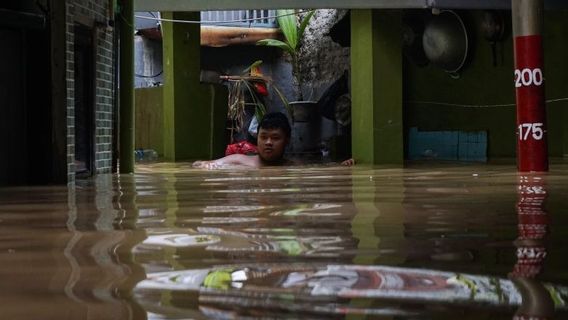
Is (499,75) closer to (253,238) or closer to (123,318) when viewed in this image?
(253,238)

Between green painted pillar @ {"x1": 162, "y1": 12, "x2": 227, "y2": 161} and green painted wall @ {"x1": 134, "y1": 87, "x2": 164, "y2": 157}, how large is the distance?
174 cm

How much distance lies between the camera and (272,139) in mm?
10664

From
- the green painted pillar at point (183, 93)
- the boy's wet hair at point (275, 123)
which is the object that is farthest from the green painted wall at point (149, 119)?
the boy's wet hair at point (275, 123)

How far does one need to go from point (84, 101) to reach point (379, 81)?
205 inches

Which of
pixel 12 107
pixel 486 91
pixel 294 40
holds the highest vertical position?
pixel 294 40

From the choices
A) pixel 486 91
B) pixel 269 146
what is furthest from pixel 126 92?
pixel 486 91

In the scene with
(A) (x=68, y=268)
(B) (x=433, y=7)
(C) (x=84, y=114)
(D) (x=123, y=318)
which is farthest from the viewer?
(B) (x=433, y=7)

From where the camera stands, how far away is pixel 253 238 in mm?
2865

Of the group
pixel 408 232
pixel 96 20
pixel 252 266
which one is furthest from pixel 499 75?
pixel 252 266

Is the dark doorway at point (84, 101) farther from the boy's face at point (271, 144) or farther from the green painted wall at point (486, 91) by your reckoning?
the green painted wall at point (486, 91)

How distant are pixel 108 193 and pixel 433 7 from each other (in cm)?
638

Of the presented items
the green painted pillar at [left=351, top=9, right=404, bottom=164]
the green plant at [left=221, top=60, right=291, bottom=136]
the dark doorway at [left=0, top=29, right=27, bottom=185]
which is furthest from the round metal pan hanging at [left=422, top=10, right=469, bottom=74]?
the dark doorway at [left=0, top=29, right=27, bottom=185]

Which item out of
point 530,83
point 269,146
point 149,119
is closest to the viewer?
point 530,83

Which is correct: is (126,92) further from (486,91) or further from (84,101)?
(486,91)
